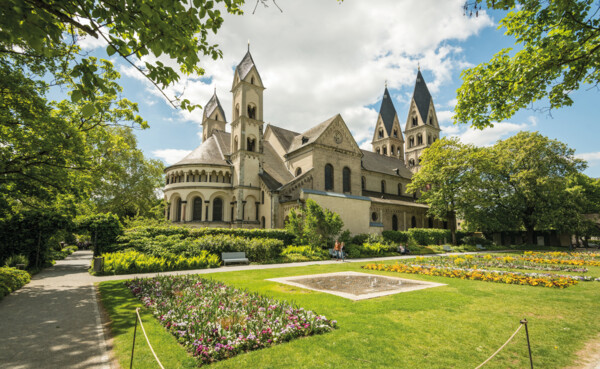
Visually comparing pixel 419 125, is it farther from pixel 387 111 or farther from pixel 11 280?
pixel 11 280

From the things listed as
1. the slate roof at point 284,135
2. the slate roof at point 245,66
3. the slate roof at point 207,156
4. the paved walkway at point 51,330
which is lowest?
the paved walkway at point 51,330

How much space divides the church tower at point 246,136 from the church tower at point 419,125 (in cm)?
3632

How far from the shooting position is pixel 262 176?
31828 millimetres

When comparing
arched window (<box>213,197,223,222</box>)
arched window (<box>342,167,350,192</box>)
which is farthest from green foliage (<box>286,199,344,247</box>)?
arched window (<box>342,167,350,192</box>)

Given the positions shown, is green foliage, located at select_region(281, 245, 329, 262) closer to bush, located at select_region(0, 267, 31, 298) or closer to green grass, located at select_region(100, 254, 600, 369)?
green grass, located at select_region(100, 254, 600, 369)

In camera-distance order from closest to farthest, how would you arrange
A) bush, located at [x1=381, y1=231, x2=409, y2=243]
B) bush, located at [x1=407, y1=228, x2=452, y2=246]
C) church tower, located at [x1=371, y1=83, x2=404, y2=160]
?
bush, located at [x1=381, y1=231, x2=409, y2=243] → bush, located at [x1=407, y1=228, x2=452, y2=246] → church tower, located at [x1=371, y1=83, x2=404, y2=160]

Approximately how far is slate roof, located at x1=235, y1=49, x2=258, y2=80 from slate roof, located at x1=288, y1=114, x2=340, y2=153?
10.0 meters

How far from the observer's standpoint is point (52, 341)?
5.38 metres

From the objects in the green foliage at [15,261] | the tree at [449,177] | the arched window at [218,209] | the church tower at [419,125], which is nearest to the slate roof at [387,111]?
the church tower at [419,125]

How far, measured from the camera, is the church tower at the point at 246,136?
31.1m

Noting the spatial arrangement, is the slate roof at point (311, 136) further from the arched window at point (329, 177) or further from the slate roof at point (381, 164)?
the slate roof at point (381, 164)

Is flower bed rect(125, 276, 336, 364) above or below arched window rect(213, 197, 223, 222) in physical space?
below

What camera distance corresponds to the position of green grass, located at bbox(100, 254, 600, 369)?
445 cm

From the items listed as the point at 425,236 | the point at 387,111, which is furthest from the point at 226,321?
the point at 387,111
